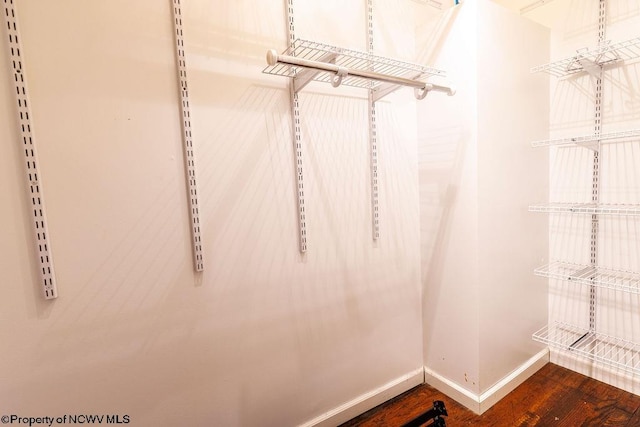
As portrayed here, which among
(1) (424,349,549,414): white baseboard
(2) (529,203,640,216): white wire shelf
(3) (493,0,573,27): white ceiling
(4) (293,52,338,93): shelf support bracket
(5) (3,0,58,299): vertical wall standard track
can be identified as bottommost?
(1) (424,349,549,414): white baseboard

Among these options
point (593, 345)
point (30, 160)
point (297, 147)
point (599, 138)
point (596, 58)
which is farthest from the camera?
point (593, 345)

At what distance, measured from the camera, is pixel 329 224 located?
1.63 meters

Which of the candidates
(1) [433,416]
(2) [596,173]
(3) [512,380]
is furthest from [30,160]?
(2) [596,173]

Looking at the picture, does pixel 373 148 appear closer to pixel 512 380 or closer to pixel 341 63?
pixel 341 63

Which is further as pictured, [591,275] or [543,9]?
[543,9]

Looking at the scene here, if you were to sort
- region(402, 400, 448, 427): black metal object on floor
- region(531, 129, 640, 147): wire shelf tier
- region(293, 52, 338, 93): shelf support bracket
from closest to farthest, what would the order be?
region(293, 52, 338, 93): shelf support bracket < region(402, 400, 448, 427): black metal object on floor < region(531, 129, 640, 147): wire shelf tier

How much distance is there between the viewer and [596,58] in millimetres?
1743

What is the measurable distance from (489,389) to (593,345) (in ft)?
2.54

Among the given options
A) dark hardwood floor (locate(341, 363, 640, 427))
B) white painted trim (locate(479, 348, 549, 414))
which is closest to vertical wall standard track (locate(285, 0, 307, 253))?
dark hardwood floor (locate(341, 363, 640, 427))

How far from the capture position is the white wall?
66.7 inches

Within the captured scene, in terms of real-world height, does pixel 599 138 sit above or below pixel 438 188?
above

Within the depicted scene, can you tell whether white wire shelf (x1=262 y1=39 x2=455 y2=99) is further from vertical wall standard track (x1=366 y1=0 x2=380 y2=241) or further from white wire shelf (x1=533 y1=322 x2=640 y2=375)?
white wire shelf (x1=533 y1=322 x2=640 y2=375)

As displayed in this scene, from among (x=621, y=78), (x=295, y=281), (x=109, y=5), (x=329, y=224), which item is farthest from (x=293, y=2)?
(x=621, y=78)

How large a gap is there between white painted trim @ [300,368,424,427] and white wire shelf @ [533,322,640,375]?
0.85m
